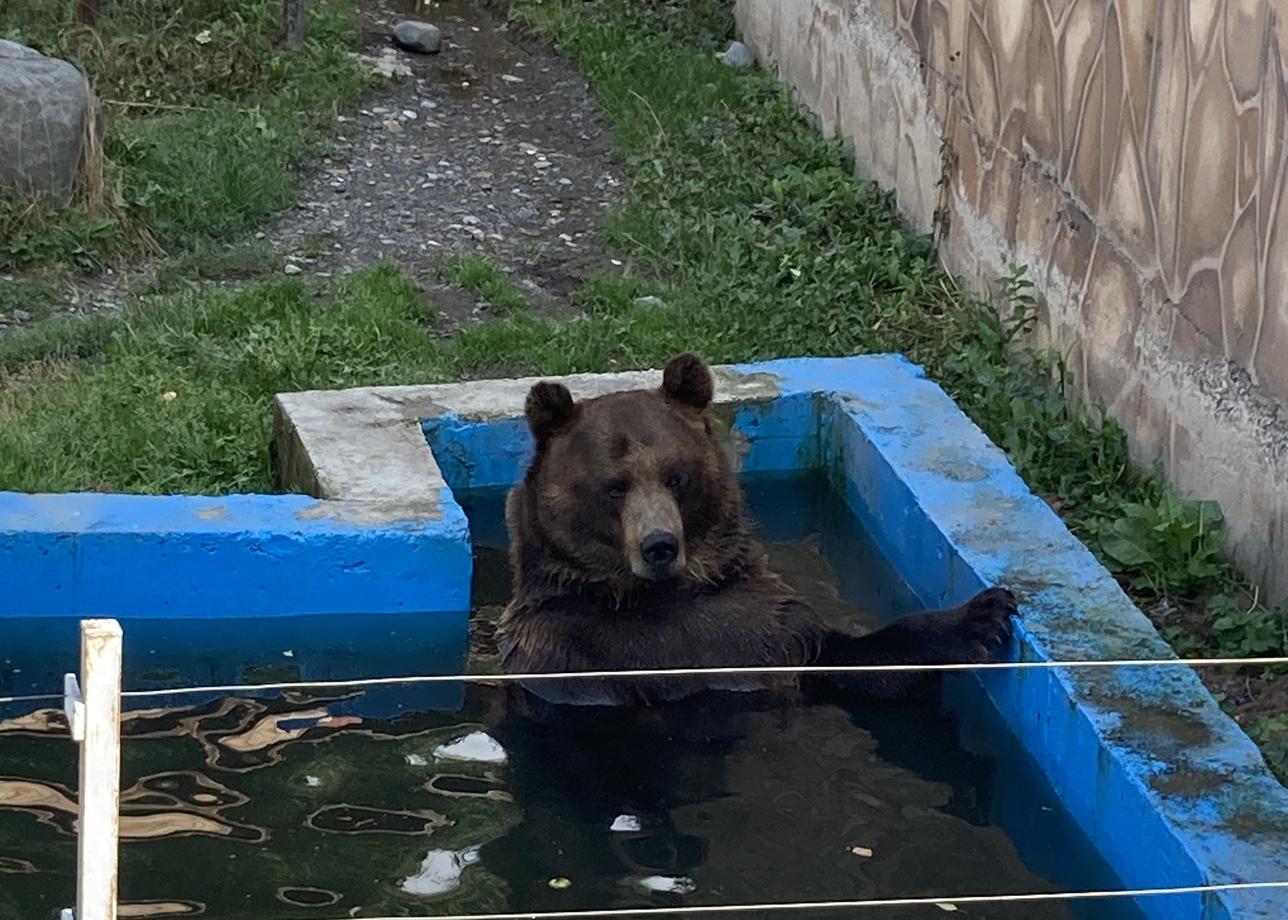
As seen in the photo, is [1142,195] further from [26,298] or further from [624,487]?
[26,298]

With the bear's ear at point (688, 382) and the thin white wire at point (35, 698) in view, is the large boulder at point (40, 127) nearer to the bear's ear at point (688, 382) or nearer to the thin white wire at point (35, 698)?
the thin white wire at point (35, 698)

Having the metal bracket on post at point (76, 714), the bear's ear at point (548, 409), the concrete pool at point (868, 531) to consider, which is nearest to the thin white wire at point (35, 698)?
the concrete pool at point (868, 531)

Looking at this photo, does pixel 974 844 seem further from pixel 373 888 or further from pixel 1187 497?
pixel 1187 497

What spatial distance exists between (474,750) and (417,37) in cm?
729

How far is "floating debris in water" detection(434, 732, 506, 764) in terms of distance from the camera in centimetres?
543

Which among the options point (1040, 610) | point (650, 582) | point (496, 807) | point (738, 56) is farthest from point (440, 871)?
point (738, 56)

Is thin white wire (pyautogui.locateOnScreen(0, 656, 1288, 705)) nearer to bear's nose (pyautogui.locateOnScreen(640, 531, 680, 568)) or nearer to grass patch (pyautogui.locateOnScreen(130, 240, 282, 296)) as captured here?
bear's nose (pyautogui.locateOnScreen(640, 531, 680, 568))

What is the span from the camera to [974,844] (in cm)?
502

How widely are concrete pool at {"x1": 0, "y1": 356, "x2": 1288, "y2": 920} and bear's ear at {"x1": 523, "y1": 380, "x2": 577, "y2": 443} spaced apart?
559 mm

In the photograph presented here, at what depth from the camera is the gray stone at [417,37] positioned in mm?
12000

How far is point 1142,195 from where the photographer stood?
678 centimetres

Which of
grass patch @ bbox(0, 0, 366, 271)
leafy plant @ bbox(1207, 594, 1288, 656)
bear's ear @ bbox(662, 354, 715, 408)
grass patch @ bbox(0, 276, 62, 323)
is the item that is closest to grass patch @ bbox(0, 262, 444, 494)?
grass patch @ bbox(0, 276, 62, 323)

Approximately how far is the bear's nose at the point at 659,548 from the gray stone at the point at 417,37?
7065 mm

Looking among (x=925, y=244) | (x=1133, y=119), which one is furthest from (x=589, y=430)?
(x=925, y=244)
